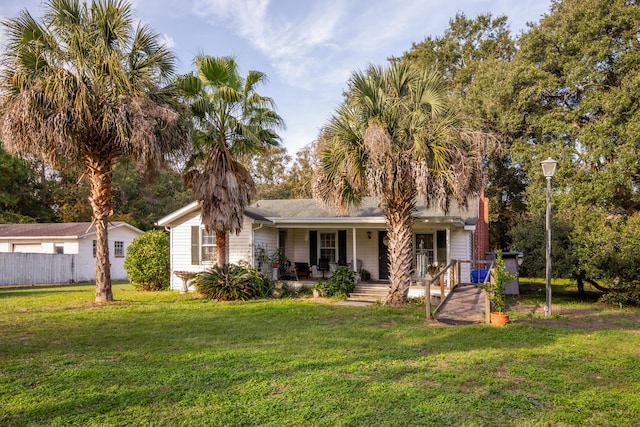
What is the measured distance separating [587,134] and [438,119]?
1220 cm

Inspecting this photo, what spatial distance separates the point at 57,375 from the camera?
5977mm

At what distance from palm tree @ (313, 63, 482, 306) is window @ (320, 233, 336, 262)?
538 cm

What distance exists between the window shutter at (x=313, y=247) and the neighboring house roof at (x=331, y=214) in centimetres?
87

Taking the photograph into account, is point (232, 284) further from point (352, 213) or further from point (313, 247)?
point (352, 213)

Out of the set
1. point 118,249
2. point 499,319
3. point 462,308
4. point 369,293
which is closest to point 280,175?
point 118,249

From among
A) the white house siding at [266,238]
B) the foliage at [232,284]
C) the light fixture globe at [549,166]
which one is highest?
the light fixture globe at [549,166]

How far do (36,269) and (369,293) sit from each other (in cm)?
1685

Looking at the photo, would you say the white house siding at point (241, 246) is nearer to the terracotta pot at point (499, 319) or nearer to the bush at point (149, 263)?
the bush at point (149, 263)

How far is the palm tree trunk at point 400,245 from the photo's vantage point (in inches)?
490

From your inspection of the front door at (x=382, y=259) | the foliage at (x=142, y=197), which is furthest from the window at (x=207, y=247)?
the foliage at (x=142, y=197)

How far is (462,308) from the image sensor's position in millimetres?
11539

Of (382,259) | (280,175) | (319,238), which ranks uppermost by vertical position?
(280,175)

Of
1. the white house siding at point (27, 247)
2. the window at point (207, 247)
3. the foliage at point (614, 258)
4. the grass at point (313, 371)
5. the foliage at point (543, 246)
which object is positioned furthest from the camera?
the white house siding at point (27, 247)

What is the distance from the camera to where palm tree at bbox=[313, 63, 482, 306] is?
11.5 m
